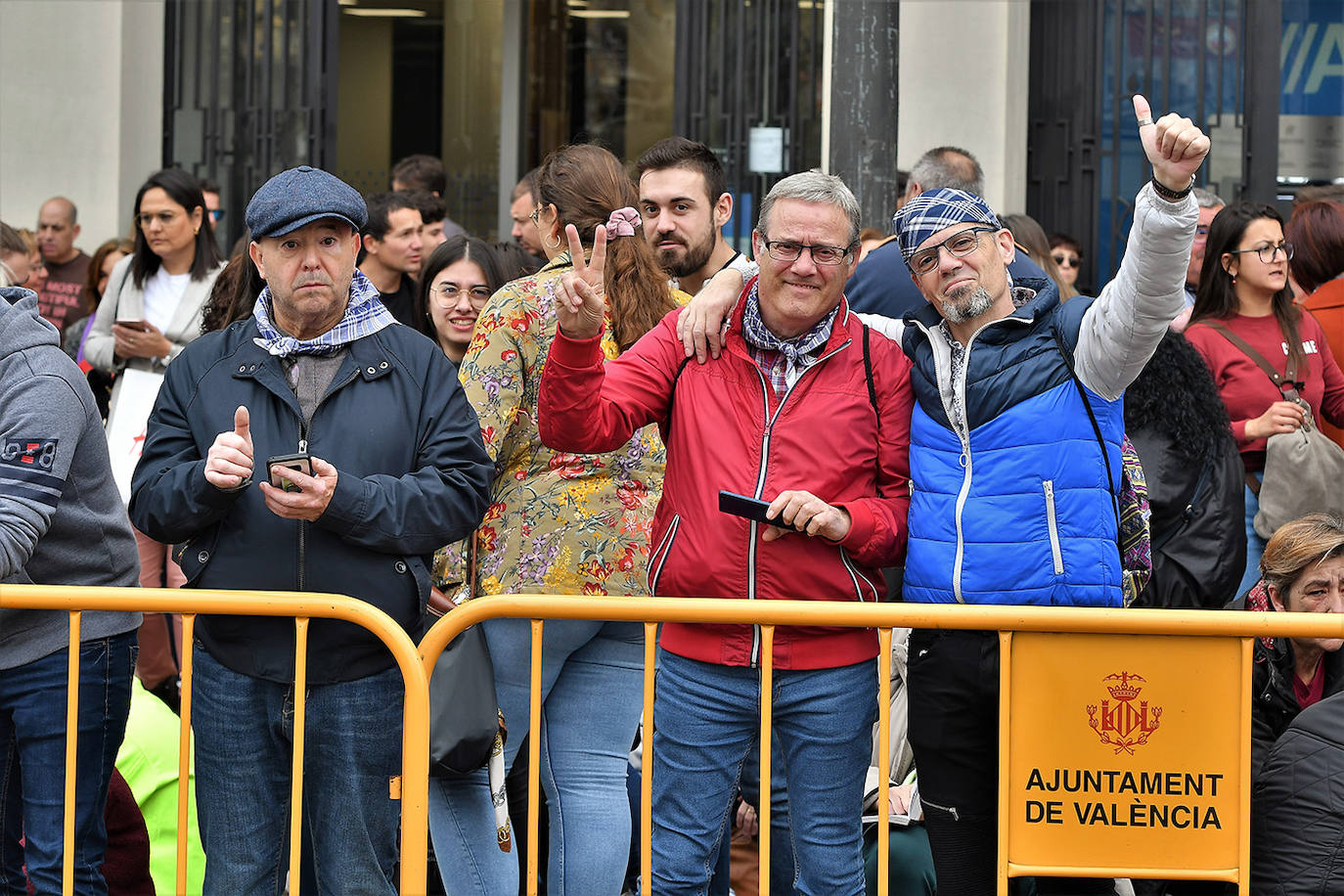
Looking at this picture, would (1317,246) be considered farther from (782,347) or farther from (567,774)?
(567,774)

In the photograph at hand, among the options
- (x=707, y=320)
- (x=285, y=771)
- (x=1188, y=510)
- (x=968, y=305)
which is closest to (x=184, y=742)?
(x=285, y=771)

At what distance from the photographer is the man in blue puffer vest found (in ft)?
11.1

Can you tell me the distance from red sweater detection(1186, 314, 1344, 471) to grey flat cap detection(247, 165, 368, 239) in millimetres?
3074

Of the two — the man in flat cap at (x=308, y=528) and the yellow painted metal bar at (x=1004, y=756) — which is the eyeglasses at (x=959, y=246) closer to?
the yellow painted metal bar at (x=1004, y=756)

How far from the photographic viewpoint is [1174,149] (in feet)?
10.3

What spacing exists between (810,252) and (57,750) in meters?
2.13

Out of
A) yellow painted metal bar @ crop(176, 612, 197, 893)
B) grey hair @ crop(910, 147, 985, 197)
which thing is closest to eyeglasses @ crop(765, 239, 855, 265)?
yellow painted metal bar @ crop(176, 612, 197, 893)

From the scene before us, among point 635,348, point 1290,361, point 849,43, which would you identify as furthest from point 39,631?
point 1290,361

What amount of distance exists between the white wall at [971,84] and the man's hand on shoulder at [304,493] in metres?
6.16

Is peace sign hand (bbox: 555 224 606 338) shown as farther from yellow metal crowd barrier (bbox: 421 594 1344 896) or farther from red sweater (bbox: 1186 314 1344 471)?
red sweater (bbox: 1186 314 1344 471)

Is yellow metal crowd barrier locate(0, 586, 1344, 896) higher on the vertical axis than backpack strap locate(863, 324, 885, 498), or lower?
lower

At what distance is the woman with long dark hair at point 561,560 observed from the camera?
3.91 meters

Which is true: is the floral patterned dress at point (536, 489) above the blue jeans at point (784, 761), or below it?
above

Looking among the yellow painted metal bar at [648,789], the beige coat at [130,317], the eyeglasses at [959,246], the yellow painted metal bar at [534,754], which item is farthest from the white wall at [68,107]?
the eyeglasses at [959,246]
